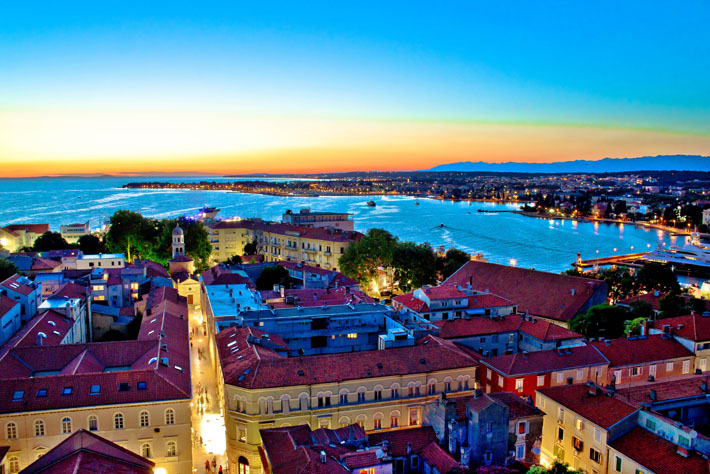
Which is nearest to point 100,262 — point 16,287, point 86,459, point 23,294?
point 16,287

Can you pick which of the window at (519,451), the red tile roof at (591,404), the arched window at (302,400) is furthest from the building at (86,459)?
the red tile roof at (591,404)

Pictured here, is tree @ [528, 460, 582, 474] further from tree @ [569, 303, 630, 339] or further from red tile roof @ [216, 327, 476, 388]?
tree @ [569, 303, 630, 339]

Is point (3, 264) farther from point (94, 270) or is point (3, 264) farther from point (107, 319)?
point (107, 319)

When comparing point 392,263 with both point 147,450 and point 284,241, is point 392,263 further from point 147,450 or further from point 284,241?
point 147,450

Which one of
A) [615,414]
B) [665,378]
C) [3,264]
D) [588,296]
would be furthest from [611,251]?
[3,264]

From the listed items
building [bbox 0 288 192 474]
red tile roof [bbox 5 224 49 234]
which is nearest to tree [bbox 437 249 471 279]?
building [bbox 0 288 192 474]

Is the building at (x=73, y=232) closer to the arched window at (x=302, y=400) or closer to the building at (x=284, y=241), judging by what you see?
the building at (x=284, y=241)
